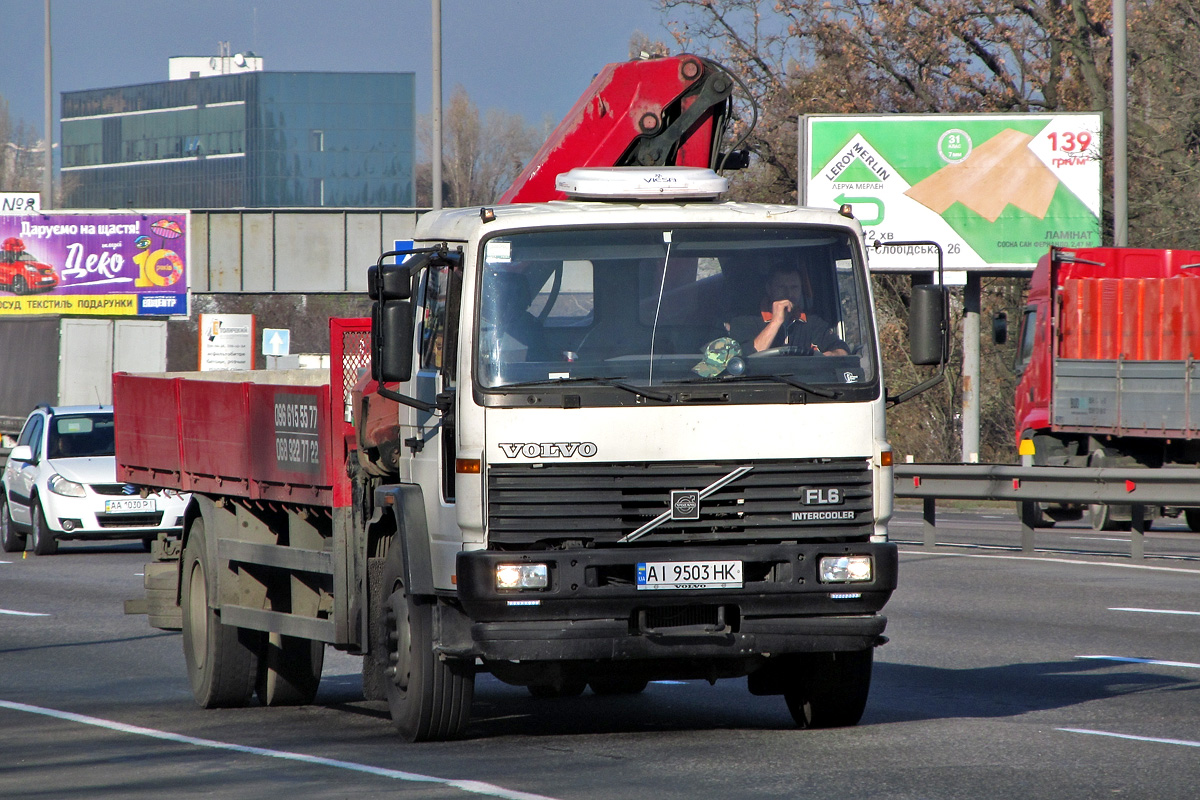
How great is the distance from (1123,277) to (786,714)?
16143mm

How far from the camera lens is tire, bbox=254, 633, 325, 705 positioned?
10352 mm

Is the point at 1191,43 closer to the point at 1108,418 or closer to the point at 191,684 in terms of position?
the point at 1108,418

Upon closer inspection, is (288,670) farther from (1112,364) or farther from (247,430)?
(1112,364)

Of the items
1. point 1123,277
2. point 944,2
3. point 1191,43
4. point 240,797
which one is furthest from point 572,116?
point 944,2

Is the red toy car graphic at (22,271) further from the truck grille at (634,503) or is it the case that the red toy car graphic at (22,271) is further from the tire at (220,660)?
the truck grille at (634,503)

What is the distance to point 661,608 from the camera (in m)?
7.78

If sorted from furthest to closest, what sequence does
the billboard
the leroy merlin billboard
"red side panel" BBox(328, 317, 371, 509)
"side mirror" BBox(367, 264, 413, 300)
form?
1. the billboard
2. the leroy merlin billboard
3. "red side panel" BBox(328, 317, 371, 509)
4. "side mirror" BBox(367, 264, 413, 300)

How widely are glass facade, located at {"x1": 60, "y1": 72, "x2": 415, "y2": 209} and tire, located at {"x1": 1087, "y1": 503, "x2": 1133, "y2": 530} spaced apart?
134248mm

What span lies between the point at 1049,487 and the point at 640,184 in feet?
39.5

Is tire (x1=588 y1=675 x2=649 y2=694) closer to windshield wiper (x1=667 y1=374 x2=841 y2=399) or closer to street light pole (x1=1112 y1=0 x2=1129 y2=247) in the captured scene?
windshield wiper (x1=667 y1=374 x2=841 y2=399)

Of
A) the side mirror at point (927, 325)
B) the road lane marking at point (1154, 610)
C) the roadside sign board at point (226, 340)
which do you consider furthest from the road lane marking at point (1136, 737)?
the roadside sign board at point (226, 340)

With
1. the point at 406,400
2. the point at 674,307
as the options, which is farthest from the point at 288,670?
the point at 674,307

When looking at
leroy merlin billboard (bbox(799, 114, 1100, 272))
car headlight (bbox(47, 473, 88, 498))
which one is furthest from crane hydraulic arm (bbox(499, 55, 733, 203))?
leroy merlin billboard (bbox(799, 114, 1100, 272))

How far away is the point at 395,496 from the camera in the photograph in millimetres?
8344
